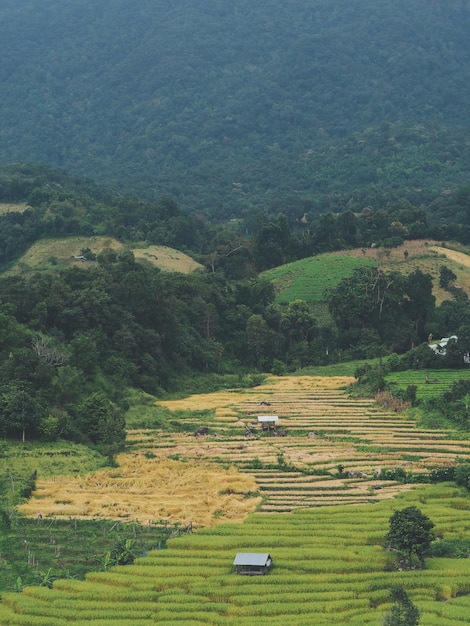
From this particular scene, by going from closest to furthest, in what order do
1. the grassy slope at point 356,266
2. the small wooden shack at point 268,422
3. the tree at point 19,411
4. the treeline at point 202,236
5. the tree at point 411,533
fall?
the tree at point 411,533, the tree at point 19,411, the small wooden shack at point 268,422, the grassy slope at point 356,266, the treeline at point 202,236

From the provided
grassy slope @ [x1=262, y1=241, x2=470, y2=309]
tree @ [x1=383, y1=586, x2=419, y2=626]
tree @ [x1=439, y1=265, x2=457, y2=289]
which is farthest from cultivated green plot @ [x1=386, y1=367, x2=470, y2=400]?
tree @ [x1=383, y1=586, x2=419, y2=626]

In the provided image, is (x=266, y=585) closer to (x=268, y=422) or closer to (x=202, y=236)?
(x=268, y=422)

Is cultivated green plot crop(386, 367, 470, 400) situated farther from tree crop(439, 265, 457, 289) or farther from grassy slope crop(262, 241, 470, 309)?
tree crop(439, 265, 457, 289)

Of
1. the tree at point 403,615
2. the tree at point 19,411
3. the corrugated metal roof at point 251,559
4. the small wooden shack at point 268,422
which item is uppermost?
the tree at point 403,615

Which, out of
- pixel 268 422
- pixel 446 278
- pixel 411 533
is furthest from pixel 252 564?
pixel 446 278

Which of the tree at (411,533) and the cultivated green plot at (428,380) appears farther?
the cultivated green plot at (428,380)

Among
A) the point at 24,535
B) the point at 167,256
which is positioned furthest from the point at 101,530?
the point at 167,256

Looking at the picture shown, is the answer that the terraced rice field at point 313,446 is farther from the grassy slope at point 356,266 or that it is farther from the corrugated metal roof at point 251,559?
the grassy slope at point 356,266

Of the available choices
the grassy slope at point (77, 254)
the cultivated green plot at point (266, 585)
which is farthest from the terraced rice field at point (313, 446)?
the grassy slope at point (77, 254)
